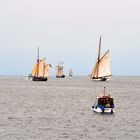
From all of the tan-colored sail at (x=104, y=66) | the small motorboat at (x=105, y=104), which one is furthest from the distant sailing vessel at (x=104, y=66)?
the small motorboat at (x=105, y=104)

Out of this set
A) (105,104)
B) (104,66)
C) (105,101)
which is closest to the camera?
(105,101)

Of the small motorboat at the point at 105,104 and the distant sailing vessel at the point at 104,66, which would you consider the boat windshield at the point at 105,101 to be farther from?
the distant sailing vessel at the point at 104,66

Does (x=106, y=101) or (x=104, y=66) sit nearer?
(x=106, y=101)

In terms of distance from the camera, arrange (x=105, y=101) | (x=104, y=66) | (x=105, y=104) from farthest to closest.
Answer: (x=104, y=66)
(x=105, y=104)
(x=105, y=101)

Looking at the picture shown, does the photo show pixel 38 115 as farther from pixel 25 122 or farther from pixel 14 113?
pixel 25 122

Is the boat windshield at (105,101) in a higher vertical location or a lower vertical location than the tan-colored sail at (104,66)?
lower

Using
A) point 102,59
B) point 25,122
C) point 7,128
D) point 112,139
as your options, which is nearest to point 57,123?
point 25,122

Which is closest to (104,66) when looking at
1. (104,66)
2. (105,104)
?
(104,66)

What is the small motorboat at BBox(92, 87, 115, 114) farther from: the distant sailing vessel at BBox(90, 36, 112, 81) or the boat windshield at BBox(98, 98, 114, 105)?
the distant sailing vessel at BBox(90, 36, 112, 81)

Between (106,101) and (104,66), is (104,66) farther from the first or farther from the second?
(106,101)

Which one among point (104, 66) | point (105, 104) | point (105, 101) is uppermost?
point (104, 66)

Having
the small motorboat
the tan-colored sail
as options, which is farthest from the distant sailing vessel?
the small motorboat

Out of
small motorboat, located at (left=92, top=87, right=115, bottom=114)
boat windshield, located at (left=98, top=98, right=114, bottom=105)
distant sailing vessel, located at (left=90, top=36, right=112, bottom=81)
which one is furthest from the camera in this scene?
distant sailing vessel, located at (left=90, top=36, right=112, bottom=81)

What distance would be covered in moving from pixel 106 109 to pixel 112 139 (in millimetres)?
22553
